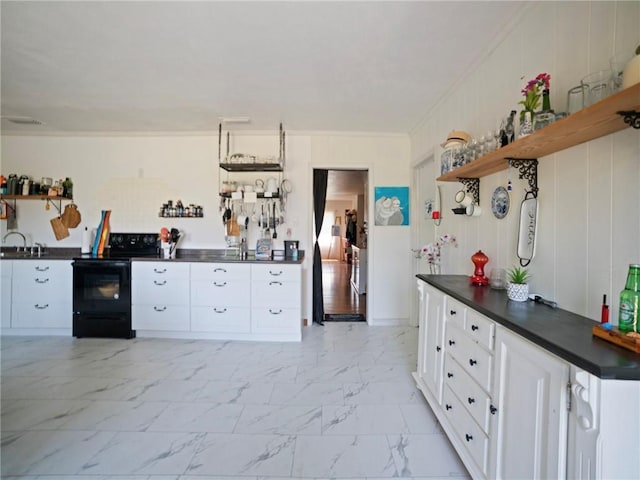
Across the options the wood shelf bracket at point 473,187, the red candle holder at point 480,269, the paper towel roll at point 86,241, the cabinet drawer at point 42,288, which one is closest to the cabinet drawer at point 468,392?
the red candle holder at point 480,269

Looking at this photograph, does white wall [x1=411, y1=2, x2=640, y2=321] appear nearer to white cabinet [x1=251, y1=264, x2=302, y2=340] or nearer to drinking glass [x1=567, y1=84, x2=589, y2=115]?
drinking glass [x1=567, y1=84, x2=589, y2=115]

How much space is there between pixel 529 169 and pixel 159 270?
140 inches

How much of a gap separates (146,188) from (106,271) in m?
1.19

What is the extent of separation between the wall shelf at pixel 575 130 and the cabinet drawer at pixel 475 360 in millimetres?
971

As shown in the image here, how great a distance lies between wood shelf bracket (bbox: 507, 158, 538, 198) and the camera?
5.07 feet

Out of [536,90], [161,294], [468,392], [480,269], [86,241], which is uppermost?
[536,90]

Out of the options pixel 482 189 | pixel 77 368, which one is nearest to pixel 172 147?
pixel 77 368

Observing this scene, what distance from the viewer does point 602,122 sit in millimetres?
1054

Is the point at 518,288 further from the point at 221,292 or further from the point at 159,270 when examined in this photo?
the point at 159,270

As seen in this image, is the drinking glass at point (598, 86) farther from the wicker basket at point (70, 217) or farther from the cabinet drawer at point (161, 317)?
the wicker basket at point (70, 217)

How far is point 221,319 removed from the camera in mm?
3334

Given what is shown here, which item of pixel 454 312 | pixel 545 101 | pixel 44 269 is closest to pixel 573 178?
pixel 545 101

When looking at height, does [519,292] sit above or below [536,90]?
below

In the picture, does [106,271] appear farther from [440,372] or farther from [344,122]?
[440,372]
